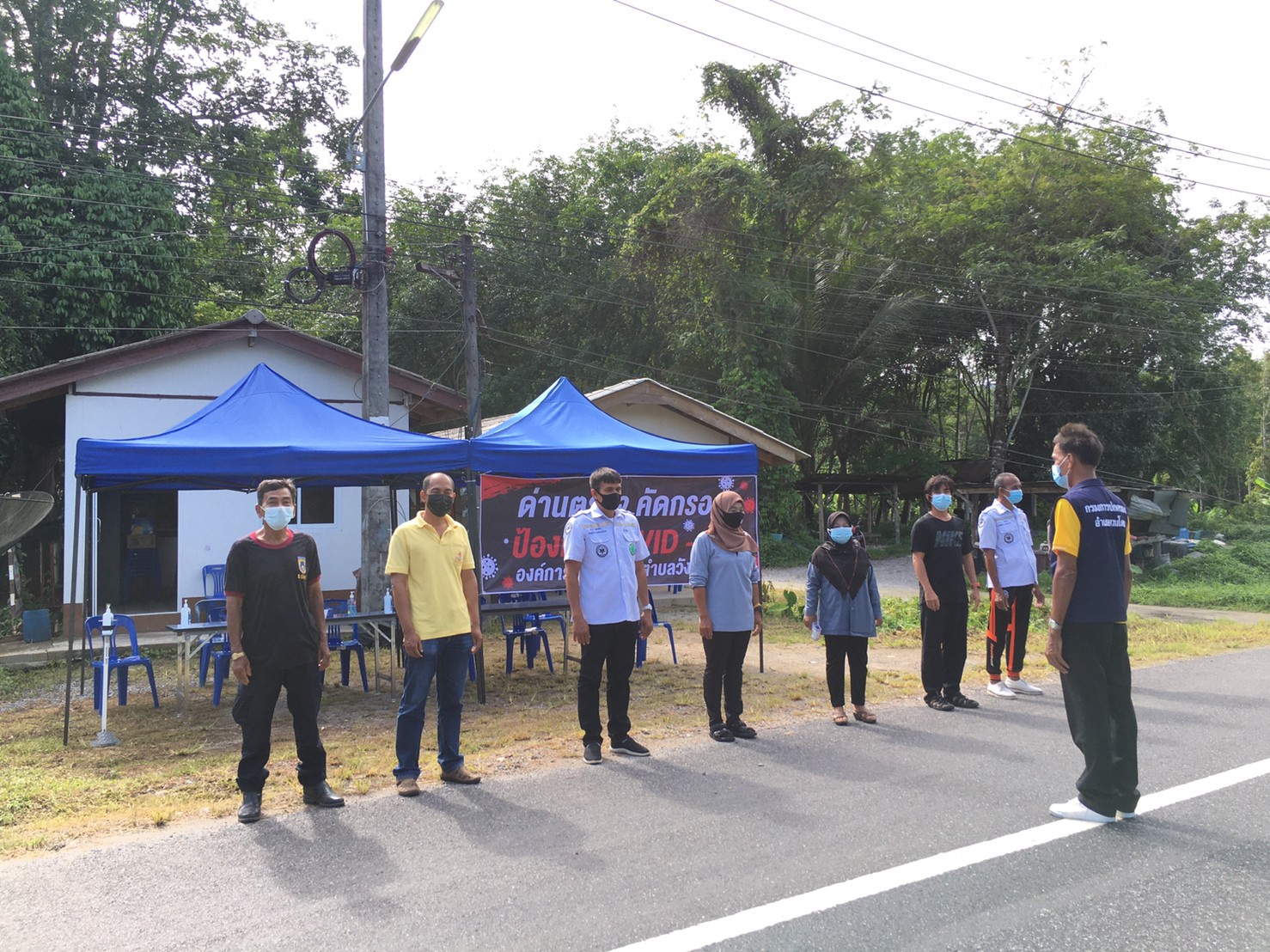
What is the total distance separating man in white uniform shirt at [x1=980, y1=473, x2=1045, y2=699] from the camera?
309 inches

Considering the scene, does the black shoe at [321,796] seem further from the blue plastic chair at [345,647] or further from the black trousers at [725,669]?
the blue plastic chair at [345,647]

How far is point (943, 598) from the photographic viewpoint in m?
7.46

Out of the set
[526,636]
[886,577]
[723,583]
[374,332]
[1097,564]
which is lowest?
[886,577]

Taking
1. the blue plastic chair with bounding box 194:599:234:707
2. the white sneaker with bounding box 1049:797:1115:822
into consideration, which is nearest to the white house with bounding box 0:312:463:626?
the blue plastic chair with bounding box 194:599:234:707

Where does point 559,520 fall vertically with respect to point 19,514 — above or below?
below

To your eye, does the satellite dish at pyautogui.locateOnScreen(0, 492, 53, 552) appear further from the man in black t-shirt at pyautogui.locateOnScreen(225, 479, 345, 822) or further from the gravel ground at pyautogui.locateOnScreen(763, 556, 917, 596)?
the gravel ground at pyautogui.locateOnScreen(763, 556, 917, 596)

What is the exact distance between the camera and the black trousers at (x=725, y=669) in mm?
6363

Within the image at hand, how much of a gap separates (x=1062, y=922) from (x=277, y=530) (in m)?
4.13

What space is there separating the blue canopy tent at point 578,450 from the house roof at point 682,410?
506 cm

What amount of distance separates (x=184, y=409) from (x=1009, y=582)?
1121 centimetres

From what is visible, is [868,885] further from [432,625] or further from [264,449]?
[264,449]

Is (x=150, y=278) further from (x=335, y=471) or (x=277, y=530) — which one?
(x=277, y=530)

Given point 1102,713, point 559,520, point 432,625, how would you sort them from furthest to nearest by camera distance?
point 559,520
point 432,625
point 1102,713

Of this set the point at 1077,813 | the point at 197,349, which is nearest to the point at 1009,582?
the point at 1077,813
